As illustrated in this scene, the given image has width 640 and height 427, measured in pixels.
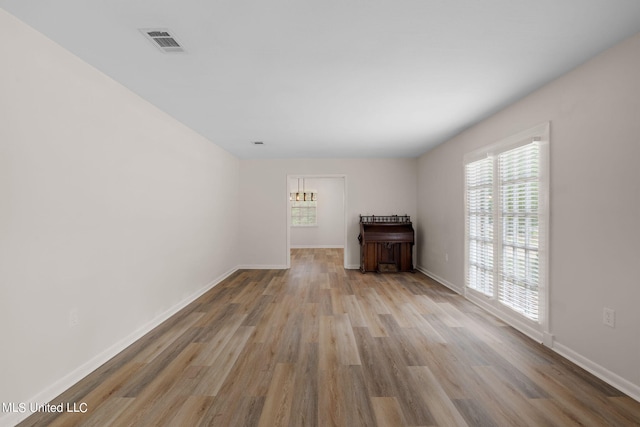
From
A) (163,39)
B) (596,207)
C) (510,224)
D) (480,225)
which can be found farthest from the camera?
(480,225)

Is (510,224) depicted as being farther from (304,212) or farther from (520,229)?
(304,212)

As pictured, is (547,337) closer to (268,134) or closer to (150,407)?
(150,407)

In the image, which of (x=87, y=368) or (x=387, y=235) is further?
(x=387, y=235)

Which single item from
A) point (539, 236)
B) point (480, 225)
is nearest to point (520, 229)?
point (539, 236)

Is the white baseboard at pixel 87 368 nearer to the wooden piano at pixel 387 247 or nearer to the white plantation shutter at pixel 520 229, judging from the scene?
the wooden piano at pixel 387 247

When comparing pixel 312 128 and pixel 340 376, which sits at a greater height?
pixel 312 128

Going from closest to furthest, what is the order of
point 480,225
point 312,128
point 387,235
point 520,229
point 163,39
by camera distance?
point 163,39 → point 520,229 → point 480,225 → point 312,128 → point 387,235

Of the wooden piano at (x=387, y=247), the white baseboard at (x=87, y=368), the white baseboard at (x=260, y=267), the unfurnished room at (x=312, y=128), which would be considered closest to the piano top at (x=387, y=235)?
the wooden piano at (x=387, y=247)

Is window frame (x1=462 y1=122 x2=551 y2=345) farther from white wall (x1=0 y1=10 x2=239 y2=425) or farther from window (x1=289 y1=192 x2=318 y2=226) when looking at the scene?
window (x1=289 y1=192 x2=318 y2=226)

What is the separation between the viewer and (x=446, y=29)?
177 centimetres

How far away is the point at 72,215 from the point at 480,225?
4185 mm

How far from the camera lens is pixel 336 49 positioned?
2.00 metres

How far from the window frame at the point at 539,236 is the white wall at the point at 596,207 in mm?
63

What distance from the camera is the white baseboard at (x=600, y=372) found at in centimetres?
184
